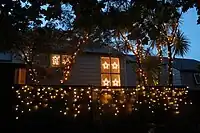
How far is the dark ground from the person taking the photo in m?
7.78

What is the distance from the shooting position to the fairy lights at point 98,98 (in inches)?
313

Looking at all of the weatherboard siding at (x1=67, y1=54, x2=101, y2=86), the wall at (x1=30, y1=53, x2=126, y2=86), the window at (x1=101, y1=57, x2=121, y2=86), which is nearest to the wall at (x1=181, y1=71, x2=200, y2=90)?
the wall at (x1=30, y1=53, x2=126, y2=86)

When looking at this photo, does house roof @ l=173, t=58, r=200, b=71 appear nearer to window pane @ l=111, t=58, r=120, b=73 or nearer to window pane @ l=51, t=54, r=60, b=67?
window pane @ l=111, t=58, r=120, b=73

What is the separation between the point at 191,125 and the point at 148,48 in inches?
136

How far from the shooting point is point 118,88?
8.84 m

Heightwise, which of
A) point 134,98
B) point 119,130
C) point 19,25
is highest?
point 19,25

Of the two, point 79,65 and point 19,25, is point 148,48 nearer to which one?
point 79,65

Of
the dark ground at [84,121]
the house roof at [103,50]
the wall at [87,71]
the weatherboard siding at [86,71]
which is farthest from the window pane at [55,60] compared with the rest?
the dark ground at [84,121]

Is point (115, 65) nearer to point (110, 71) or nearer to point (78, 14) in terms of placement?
point (110, 71)

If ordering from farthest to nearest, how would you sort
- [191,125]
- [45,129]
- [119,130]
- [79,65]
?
[79,65]
[191,125]
[119,130]
[45,129]

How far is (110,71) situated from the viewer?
45.7 ft

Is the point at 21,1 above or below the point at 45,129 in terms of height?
above

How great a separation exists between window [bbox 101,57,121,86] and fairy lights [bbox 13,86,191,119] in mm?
4569

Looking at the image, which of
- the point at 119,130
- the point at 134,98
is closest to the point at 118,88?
the point at 134,98
